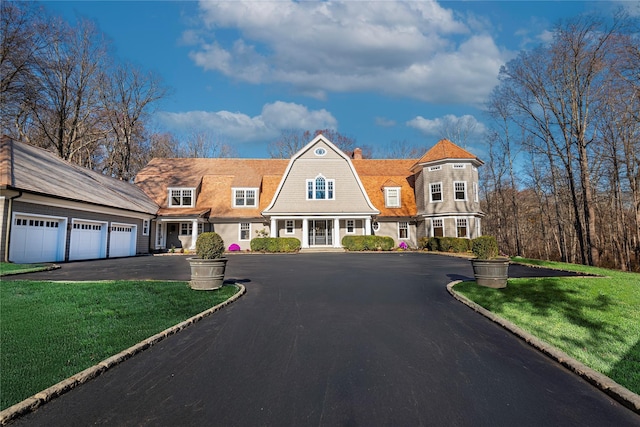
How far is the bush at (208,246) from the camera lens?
8312mm

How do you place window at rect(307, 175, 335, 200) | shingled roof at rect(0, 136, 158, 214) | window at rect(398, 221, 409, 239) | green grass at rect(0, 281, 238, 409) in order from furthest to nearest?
window at rect(398, 221, 409, 239) < window at rect(307, 175, 335, 200) < shingled roof at rect(0, 136, 158, 214) < green grass at rect(0, 281, 238, 409)

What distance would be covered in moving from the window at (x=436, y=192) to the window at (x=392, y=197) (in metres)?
3.12

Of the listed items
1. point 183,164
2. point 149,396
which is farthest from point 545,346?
point 183,164

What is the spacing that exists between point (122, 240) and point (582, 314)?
75.6 ft

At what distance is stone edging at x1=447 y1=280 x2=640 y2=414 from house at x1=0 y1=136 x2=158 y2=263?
701 inches

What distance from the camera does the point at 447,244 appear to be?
2323cm

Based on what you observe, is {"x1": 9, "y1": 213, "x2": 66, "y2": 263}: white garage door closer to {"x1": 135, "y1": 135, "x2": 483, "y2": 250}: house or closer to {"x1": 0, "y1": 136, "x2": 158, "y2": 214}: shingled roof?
{"x1": 0, "y1": 136, "x2": 158, "y2": 214}: shingled roof

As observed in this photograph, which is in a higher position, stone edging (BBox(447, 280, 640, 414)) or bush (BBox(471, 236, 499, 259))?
bush (BBox(471, 236, 499, 259))

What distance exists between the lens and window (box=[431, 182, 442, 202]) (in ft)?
84.7

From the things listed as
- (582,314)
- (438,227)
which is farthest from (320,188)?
(582,314)

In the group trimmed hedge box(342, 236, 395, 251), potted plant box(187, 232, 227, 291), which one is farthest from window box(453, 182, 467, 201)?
potted plant box(187, 232, 227, 291)

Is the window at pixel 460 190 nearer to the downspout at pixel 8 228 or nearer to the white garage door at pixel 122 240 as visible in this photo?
the white garage door at pixel 122 240

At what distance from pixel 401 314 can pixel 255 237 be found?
826 inches

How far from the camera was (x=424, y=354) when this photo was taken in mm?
4523
